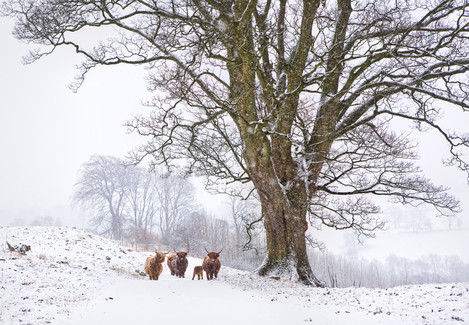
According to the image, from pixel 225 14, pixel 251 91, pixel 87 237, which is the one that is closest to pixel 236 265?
pixel 87 237

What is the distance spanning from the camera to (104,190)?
35500 millimetres

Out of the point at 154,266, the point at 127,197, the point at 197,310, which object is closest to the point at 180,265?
the point at 154,266

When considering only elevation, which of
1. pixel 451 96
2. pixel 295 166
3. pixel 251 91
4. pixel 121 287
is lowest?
pixel 121 287

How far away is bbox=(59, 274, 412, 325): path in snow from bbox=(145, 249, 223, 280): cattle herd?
2.84 metres

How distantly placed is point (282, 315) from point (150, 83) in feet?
22.6

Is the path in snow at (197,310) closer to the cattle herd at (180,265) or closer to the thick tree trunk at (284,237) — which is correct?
the thick tree trunk at (284,237)

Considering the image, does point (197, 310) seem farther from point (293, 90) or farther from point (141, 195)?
point (141, 195)

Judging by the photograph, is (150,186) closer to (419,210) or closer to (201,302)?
(201,302)

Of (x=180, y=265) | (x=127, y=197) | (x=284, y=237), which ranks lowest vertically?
(x=180, y=265)

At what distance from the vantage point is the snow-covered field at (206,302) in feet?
9.66

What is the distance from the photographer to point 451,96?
5305 mm

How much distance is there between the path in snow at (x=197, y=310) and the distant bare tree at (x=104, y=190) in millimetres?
30844

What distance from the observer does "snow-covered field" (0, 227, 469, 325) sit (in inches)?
116

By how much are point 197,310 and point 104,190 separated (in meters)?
36.2
